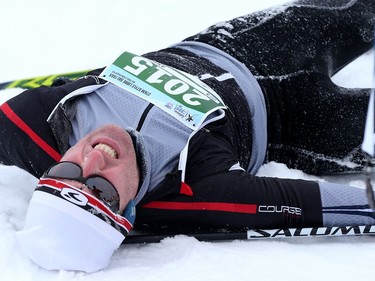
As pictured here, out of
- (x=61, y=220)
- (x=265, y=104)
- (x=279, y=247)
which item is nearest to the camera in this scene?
(x=61, y=220)

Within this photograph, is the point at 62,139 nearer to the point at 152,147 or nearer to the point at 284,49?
the point at 152,147

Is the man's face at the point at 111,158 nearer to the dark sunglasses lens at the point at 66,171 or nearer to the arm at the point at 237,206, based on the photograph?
the dark sunglasses lens at the point at 66,171

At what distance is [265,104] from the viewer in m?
1.95

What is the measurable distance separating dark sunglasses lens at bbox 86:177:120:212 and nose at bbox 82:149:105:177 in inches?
1.0

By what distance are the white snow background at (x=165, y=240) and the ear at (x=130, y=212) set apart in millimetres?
91

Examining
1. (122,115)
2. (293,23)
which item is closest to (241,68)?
(293,23)

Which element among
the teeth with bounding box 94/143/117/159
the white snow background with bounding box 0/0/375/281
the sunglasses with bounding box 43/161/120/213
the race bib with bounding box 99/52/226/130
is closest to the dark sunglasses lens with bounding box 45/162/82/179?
the sunglasses with bounding box 43/161/120/213

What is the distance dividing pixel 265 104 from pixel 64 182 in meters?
0.82

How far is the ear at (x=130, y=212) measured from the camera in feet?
4.79

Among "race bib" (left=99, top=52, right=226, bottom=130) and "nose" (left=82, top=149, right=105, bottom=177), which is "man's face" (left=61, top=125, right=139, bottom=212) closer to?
"nose" (left=82, top=149, right=105, bottom=177)

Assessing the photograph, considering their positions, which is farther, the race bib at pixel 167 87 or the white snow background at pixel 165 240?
the race bib at pixel 167 87

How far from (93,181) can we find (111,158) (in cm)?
12

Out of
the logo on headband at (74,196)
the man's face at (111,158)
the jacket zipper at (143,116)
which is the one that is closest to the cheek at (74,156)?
the man's face at (111,158)

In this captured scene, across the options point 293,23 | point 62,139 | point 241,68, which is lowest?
point 62,139
